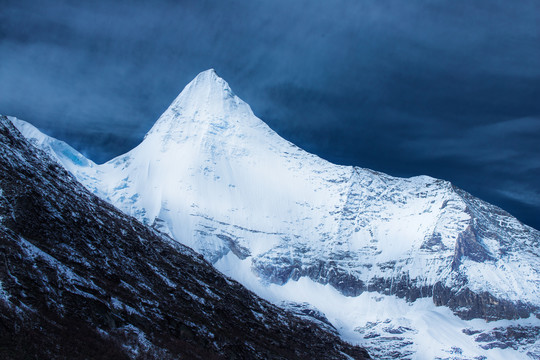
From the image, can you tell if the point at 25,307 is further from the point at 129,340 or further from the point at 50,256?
the point at 50,256

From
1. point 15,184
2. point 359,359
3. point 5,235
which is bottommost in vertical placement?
point 359,359

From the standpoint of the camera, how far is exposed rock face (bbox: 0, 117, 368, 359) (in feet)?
134

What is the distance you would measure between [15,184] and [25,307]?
3323 cm

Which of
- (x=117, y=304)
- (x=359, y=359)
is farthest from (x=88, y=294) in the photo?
(x=359, y=359)

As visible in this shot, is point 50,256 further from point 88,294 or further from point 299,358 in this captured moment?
point 299,358

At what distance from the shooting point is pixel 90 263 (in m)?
63.4

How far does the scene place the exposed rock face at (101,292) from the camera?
40781 mm

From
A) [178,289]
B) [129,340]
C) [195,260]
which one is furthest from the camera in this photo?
[195,260]

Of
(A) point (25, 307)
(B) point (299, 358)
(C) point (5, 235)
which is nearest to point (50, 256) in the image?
(C) point (5, 235)

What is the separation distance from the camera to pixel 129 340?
46.2 meters

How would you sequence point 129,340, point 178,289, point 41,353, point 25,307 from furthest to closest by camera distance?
point 178,289 → point 129,340 → point 25,307 → point 41,353

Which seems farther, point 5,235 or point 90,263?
point 90,263

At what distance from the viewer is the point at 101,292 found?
54281mm

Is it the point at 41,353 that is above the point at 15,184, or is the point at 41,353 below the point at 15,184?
below
